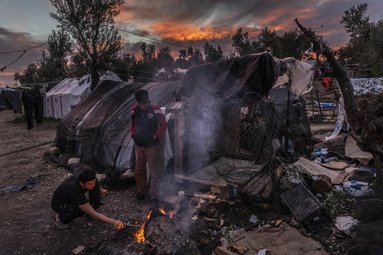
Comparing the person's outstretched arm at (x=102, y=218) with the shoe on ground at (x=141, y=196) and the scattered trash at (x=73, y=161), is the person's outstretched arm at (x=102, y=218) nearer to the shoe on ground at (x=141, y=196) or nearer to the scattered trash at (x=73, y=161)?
the shoe on ground at (x=141, y=196)

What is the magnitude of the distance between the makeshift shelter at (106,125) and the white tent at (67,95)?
843 cm

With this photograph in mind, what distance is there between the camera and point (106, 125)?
8336 millimetres

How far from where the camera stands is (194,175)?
6.10 meters

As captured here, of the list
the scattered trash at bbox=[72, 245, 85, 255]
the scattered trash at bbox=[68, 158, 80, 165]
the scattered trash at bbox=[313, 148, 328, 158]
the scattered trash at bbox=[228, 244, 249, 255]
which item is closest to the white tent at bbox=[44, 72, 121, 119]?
the scattered trash at bbox=[68, 158, 80, 165]

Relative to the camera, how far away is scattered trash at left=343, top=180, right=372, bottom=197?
519 centimetres

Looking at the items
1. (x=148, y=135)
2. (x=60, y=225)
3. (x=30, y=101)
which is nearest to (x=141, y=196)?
(x=148, y=135)

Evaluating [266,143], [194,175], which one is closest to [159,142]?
[194,175]

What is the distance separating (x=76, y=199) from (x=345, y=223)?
4.21 meters

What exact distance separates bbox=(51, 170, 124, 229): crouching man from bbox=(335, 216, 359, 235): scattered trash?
3357 mm

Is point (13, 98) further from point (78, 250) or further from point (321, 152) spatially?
point (321, 152)

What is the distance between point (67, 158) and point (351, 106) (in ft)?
27.1

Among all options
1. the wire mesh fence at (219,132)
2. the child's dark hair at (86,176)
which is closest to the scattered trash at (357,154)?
the wire mesh fence at (219,132)

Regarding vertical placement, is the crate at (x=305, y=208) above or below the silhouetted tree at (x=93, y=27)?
below

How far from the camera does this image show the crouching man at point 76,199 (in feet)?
14.1
